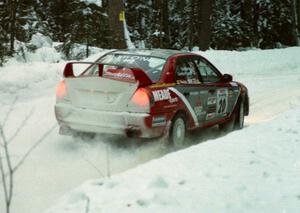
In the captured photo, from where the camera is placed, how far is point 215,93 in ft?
31.8

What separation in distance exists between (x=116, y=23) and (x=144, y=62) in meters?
10.7

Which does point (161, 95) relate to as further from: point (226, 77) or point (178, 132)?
point (226, 77)

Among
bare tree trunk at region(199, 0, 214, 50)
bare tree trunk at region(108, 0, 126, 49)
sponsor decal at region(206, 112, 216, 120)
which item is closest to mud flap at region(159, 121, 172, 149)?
sponsor decal at region(206, 112, 216, 120)

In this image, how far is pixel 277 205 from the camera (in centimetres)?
472

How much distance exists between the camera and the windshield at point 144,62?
28.2ft

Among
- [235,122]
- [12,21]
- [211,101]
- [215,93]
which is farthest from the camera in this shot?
[12,21]

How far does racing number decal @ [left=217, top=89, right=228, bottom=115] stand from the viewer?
9.83 metres

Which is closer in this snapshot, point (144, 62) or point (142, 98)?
point (142, 98)

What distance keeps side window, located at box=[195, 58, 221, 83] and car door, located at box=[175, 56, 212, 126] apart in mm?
160

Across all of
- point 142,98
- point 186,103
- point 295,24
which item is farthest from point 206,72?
point 295,24

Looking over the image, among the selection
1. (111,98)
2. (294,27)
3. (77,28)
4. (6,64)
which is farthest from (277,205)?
(294,27)

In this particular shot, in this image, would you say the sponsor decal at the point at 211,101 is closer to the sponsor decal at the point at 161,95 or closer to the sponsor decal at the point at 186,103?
the sponsor decal at the point at 186,103

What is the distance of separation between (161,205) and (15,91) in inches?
346

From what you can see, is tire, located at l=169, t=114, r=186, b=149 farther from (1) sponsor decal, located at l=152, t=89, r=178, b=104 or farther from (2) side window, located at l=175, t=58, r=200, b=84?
(2) side window, located at l=175, t=58, r=200, b=84
